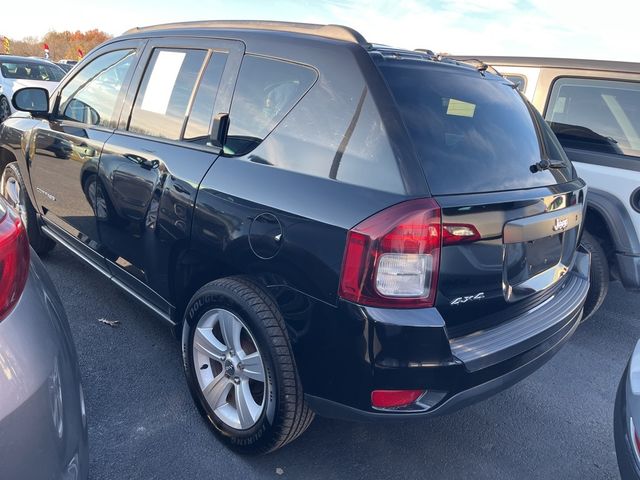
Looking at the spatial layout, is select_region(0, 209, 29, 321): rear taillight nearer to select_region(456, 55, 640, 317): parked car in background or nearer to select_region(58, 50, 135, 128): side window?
select_region(58, 50, 135, 128): side window

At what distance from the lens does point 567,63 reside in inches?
157

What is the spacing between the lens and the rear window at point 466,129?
190 centimetres

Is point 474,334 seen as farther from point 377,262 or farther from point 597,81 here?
point 597,81

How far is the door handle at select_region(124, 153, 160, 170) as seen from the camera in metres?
2.54

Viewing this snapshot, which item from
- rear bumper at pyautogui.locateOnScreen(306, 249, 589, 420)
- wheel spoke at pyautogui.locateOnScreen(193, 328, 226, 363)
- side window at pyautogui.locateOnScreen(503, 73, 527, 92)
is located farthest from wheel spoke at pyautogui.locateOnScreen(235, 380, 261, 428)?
side window at pyautogui.locateOnScreen(503, 73, 527, 92)

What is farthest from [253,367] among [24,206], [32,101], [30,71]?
[30,71]

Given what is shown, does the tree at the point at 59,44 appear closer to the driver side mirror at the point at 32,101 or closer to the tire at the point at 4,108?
the tire at the point at 4,108

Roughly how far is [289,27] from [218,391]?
176 centimetres

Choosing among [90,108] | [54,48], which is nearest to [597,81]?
[90,108]

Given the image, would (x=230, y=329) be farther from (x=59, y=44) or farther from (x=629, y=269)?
(x=59, y=44)

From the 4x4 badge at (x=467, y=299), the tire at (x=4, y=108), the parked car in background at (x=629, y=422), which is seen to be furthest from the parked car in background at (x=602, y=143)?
the tire at (x=4, y=108)

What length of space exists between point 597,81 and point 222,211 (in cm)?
324

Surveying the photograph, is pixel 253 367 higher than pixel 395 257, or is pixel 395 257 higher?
pixel 395 257

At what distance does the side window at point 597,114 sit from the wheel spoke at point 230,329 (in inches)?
122
